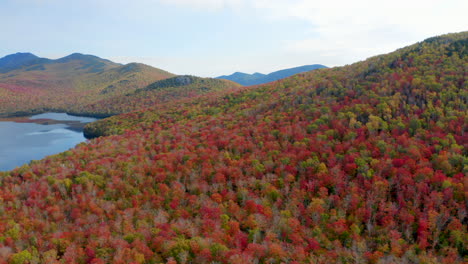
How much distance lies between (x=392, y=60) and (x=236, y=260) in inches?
5453

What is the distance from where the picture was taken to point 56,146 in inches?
6998

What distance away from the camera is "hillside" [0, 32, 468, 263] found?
47344mm

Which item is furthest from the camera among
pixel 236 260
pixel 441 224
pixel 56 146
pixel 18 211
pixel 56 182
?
pixel 56 146

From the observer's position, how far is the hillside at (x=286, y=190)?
155 feet

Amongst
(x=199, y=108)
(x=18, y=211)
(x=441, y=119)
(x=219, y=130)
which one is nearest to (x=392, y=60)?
(x=441, y=119)

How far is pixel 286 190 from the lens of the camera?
6725 cm

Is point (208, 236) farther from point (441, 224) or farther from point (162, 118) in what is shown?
point (162, 118)

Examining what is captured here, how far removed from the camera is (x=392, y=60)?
5418 inches

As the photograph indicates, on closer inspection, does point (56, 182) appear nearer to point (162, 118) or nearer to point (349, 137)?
point (349, 137)

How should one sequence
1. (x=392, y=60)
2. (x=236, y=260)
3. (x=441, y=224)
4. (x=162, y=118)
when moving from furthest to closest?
(x=162, y=118) < (x=392, y=60) < (x=441, y=224) < (x=236, y=260)

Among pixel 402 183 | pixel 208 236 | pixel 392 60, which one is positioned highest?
pixel 392 60

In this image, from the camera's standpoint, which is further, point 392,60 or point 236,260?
point 392,60

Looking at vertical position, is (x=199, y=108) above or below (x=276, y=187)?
above

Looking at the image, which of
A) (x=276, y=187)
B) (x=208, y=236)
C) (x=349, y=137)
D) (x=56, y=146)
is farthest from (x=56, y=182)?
(x=56, y=146)
